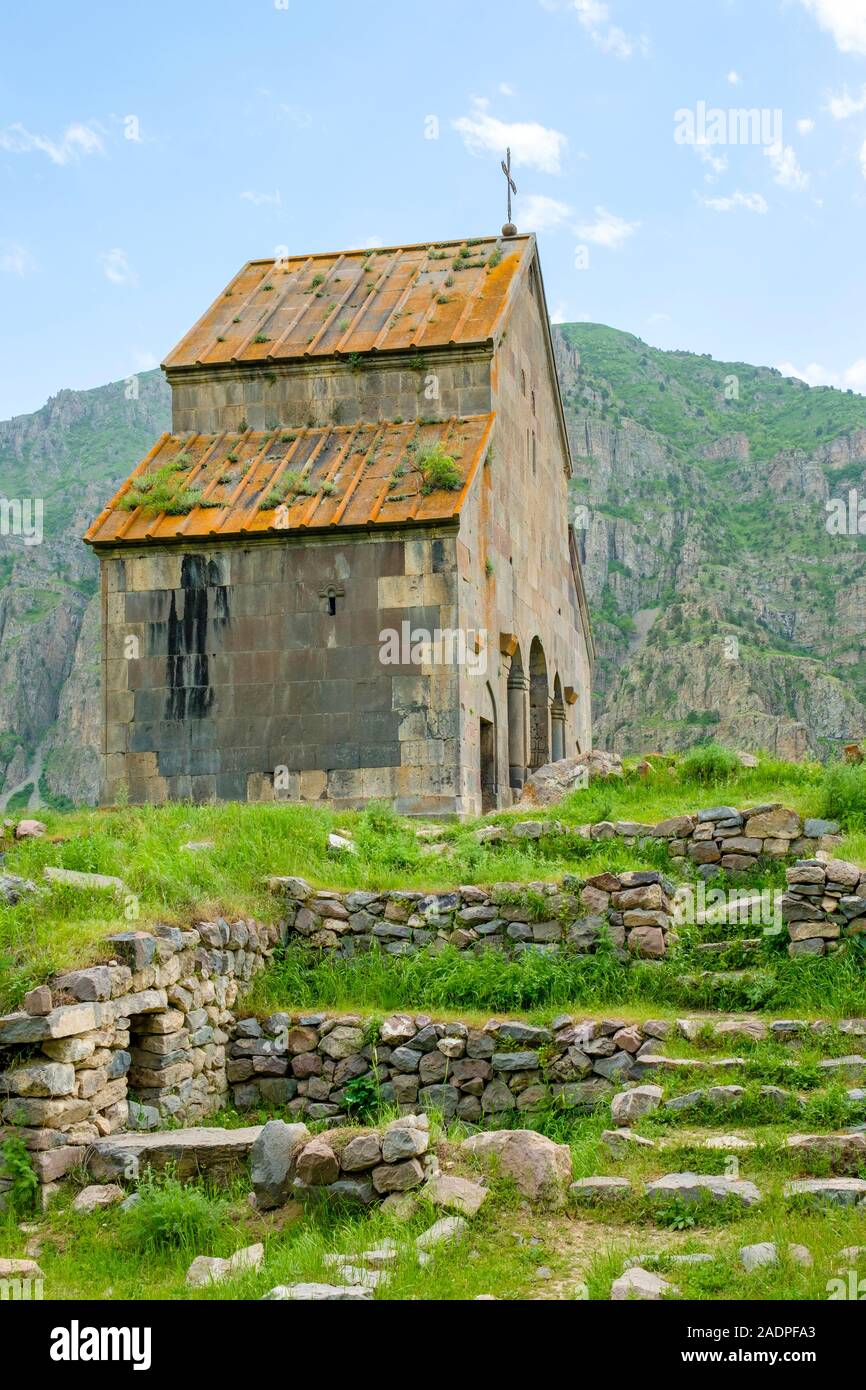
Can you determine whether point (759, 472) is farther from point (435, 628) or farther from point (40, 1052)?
point (40, 1052)

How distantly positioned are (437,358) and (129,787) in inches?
249

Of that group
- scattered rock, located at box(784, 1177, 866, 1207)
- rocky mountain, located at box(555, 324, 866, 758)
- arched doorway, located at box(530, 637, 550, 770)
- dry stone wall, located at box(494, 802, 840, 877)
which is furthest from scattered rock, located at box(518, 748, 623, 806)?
rocky mountain, located at box(555, 324, 866, 758)

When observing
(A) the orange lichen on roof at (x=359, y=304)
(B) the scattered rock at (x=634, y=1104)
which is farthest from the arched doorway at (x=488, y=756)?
(B) the scattered rock at (x=634, y=1104)

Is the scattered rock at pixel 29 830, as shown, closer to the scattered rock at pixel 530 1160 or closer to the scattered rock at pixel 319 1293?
the scattered rock at pixel 530 1160

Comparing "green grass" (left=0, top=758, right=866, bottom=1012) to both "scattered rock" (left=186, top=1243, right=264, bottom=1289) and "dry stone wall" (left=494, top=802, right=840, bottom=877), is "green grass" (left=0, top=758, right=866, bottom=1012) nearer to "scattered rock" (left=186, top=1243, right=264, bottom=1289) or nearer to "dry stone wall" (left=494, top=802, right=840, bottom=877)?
"dry stone wall" (left=494, top=802, right=840, bottom=877)

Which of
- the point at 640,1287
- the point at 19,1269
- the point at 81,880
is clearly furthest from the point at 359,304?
the point at 640,1287

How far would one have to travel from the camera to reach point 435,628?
14992 millimetres

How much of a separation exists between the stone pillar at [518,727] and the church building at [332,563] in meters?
0.03

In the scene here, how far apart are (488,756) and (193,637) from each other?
12.4ft

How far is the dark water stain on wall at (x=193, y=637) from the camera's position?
15617 millimetres

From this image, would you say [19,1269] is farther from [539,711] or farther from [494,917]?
[539,711]

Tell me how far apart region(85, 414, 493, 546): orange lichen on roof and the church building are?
3cm
